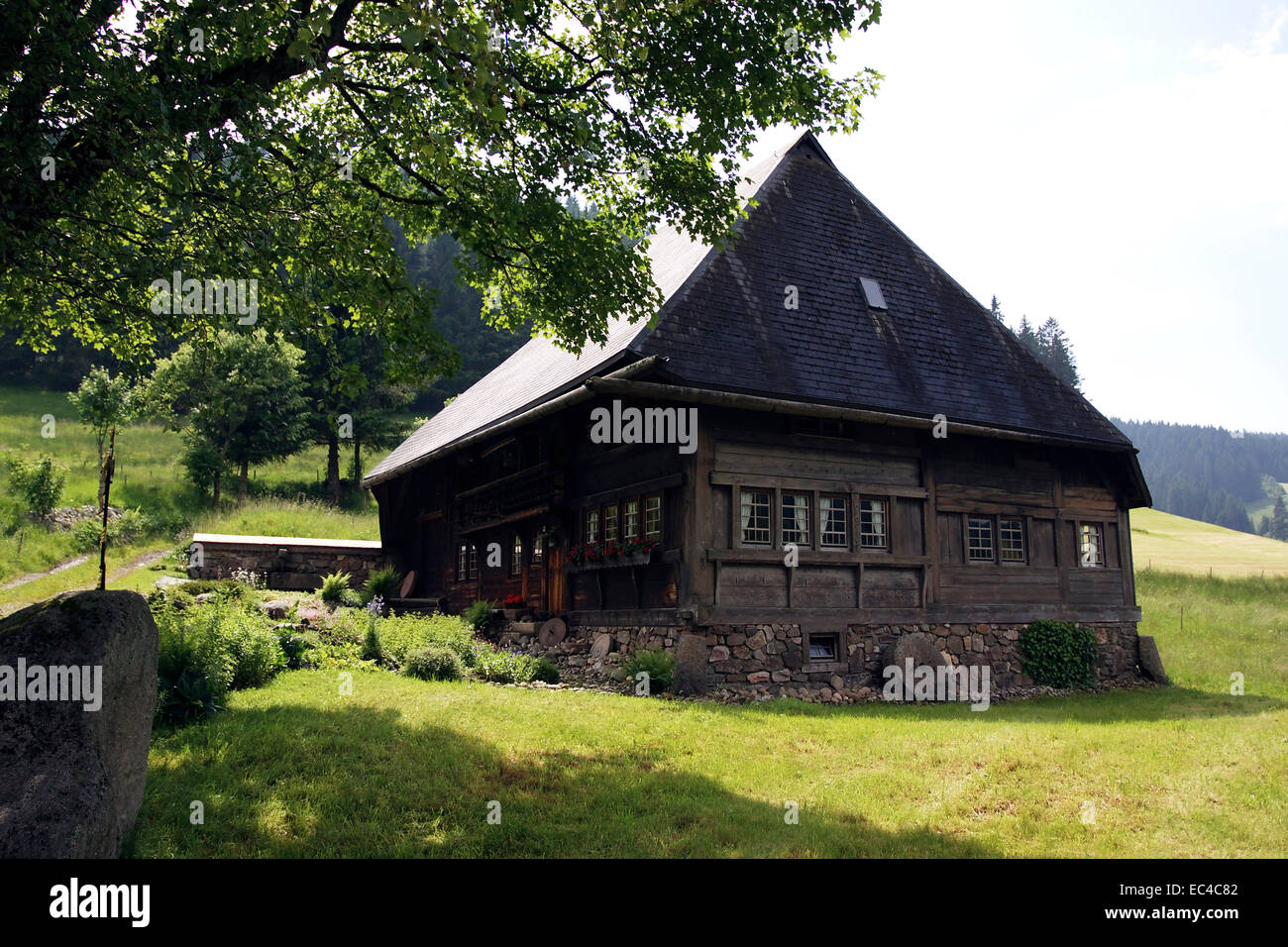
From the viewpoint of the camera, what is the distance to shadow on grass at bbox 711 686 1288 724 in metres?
11.4

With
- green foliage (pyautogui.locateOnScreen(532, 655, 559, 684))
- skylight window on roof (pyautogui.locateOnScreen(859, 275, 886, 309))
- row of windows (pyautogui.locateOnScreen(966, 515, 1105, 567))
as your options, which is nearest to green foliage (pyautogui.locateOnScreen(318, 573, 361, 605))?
green foliage (pyautogui.locateOnScreen(532, 655, 559, 684))

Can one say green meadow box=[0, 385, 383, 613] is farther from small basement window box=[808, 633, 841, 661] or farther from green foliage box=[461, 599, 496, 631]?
small basement window box=[808, 633, 841, 661]

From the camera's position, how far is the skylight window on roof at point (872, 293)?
16.4 meters

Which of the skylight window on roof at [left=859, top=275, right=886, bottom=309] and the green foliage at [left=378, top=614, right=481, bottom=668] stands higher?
the skylight window on roof at [left=859, top=275, right=886, bottom=309]

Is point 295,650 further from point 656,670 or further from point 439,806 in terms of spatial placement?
point 439,806

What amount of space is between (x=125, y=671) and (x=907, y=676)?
11.8 metres

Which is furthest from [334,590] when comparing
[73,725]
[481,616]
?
[73,725]

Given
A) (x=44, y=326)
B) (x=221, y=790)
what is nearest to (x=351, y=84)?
(x=44, y=326)

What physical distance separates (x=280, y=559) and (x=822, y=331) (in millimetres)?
16012

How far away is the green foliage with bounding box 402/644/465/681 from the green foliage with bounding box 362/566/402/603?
31.3ft

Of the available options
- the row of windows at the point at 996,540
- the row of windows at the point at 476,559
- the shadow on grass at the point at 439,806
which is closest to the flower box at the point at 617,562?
the row of windows at the point at 476,559

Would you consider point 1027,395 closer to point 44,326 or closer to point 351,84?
point 351,84

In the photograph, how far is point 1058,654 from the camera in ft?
53.7

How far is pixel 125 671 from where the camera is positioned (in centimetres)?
522
